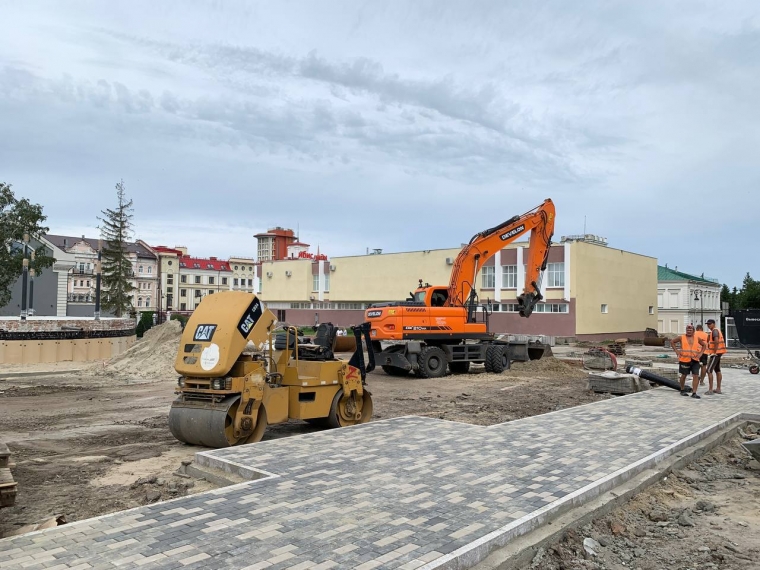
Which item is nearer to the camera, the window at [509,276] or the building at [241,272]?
the window at [509,276]

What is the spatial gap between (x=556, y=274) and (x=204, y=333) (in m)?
36.5

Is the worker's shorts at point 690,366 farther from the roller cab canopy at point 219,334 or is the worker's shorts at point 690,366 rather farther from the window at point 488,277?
the window at point 488,277

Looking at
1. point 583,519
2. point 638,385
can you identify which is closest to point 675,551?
point 583,519

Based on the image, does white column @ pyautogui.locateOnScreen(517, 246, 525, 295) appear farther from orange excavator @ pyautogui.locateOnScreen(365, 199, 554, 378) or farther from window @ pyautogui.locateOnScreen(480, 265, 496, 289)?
orange excavator @ pyautogui.locateOnScreen(365, 199, 554, 378)

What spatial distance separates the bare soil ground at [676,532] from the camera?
5.20m

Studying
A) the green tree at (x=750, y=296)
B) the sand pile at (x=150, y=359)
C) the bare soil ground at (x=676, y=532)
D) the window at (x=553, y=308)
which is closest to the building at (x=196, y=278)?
the window at (x=553, y=308)

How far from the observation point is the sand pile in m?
20.9

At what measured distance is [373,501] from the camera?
18.9 feet

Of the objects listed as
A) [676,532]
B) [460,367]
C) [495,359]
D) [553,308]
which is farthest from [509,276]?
[676,532]

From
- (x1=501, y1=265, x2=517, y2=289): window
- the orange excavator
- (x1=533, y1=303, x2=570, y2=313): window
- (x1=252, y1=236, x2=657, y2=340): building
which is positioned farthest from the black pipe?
(x1=501, y1=265, x2=517, y2=289): window

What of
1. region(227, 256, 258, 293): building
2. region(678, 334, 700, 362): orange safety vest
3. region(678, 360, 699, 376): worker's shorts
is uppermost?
region(227, 256, 258, 293): building

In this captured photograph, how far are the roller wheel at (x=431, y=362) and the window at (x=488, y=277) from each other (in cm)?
2651

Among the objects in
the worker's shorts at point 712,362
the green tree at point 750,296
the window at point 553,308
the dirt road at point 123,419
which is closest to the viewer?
the dirt road at point 123,419

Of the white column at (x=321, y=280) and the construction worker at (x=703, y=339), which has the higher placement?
the white column at (x=321, y=280)
